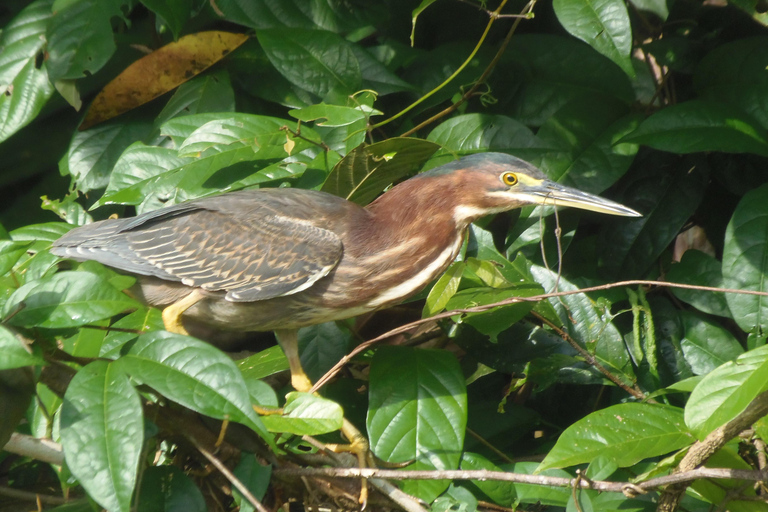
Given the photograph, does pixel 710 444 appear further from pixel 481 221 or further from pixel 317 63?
pixel 317 63

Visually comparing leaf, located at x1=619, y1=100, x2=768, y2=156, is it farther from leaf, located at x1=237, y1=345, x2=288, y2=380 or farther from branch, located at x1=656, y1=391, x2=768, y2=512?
leaf, located at x1=237, y1=345, x2=288, y2=380

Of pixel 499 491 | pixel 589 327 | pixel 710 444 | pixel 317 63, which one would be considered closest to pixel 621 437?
pixel 710 444

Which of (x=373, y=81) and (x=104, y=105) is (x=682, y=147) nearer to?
(x=373, y=81)

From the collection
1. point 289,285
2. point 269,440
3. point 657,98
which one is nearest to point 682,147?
point 657,98

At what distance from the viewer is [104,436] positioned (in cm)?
130

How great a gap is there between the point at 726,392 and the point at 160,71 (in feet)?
7.84

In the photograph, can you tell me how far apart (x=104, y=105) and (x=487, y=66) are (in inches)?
61.3

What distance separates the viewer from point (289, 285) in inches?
89.6

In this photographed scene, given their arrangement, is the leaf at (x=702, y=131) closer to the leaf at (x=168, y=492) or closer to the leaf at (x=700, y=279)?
the leaf at (x=700, y=279)

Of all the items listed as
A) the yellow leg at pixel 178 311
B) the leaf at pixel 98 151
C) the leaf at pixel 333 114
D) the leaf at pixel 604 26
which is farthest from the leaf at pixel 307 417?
the leaf at pixel 98 151

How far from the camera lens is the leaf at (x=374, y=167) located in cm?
229

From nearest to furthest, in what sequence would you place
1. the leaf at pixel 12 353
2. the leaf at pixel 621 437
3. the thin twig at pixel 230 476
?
the leaf at pixel 12 353 < the thin twig at pixel 230 476 < the leaf at pixel 621 437

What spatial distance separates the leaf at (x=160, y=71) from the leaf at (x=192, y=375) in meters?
1.72

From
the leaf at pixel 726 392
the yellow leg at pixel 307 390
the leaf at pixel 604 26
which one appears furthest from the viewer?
the yellow leg at pixel 307 390
